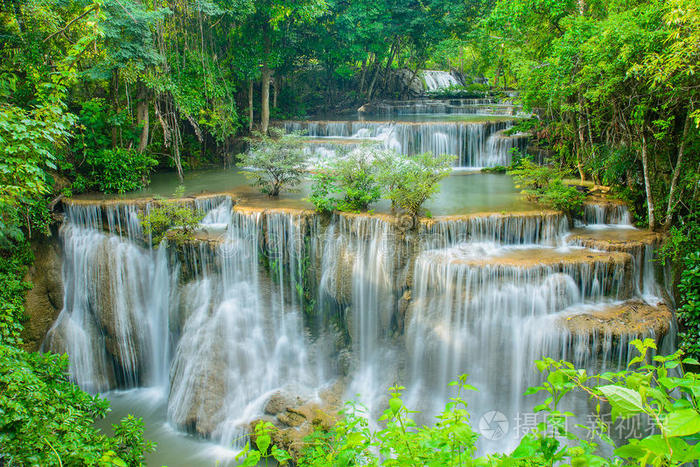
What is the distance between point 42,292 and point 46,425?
5.75 meters

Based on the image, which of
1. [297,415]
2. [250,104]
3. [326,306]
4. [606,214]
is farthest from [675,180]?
[250,104]

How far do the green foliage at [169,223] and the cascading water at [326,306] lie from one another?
25cm

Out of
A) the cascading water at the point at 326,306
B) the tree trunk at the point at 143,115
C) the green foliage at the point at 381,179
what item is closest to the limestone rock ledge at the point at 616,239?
the cascading water at the point at 326,306

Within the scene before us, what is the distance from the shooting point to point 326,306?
846 cm

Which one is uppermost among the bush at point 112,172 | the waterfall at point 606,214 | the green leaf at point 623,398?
the bush at point 112,172

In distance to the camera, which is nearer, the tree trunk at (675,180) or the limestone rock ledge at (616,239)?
the tree trunk at (675,180)

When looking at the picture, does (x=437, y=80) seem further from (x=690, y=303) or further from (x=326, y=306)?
(x=690, y=303)

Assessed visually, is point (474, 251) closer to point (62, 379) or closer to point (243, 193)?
point (243, 193)

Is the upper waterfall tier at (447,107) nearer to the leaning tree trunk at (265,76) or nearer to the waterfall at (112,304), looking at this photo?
the leaning tree trunk at (265,76)

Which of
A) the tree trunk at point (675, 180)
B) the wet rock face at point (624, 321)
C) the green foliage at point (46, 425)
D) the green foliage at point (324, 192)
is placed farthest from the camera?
the green foliage at point (324, 192)

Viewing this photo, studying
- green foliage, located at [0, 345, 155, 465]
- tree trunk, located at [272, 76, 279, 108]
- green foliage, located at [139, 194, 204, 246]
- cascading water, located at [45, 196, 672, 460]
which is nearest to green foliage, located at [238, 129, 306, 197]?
cascading water, located at [45, 196, 672, 460]
